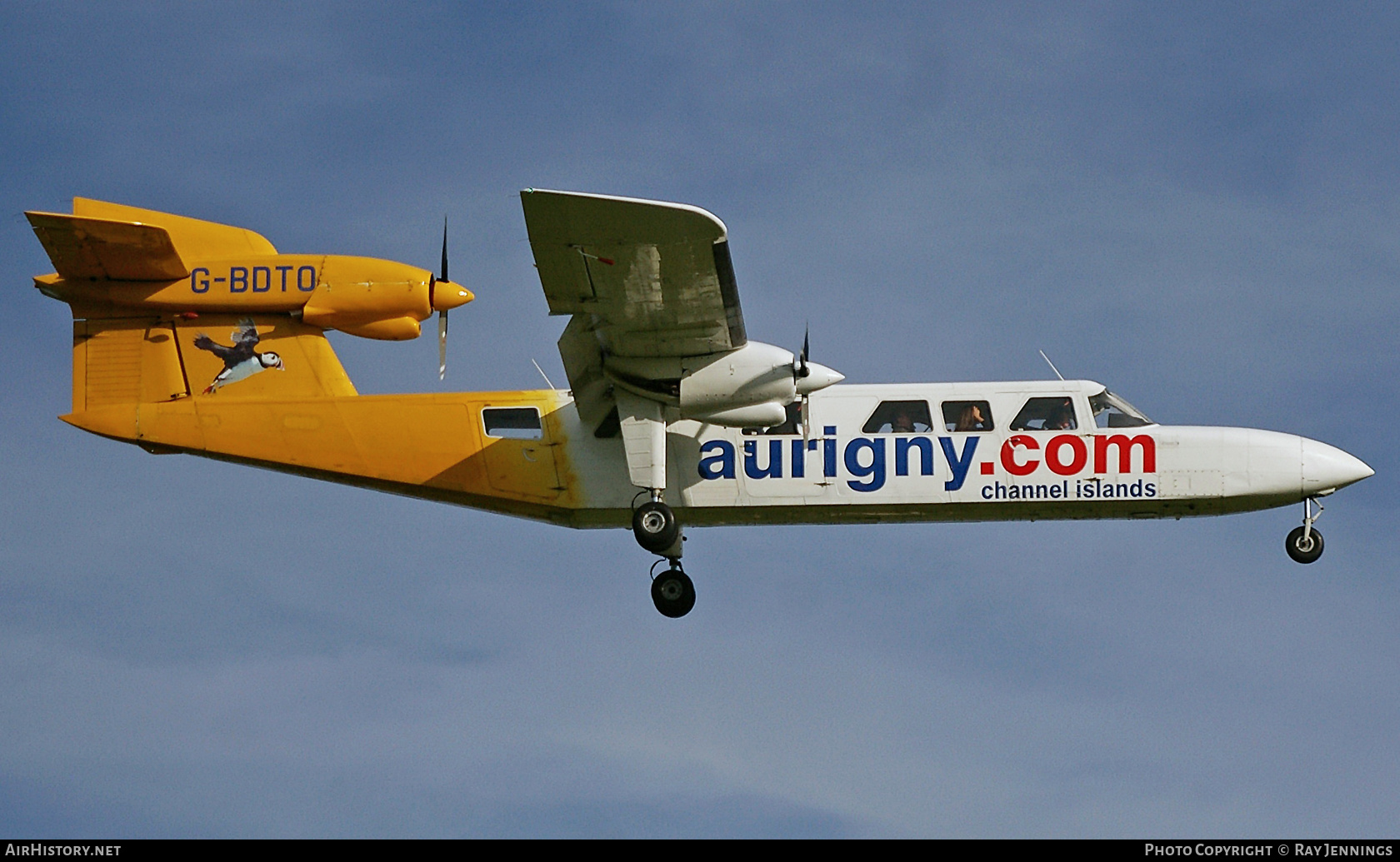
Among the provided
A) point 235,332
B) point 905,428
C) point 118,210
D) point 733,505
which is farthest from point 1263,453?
point 118,210

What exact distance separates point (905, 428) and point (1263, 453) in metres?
4.57

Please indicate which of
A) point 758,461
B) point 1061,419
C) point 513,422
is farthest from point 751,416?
point 1061,419

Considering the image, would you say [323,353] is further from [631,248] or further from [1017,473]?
[1017,473]

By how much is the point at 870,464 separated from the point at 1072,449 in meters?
2.60

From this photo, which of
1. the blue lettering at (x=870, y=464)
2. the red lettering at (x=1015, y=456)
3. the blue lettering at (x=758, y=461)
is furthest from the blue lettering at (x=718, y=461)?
the red lettering at (x=1015, y=456)

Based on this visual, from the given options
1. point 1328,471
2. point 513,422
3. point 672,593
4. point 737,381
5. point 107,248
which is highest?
point 107,248

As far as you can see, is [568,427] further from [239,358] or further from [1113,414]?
[1113,414]

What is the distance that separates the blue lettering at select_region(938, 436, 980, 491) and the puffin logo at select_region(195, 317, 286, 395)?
28.6 feet

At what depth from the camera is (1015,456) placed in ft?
73.1

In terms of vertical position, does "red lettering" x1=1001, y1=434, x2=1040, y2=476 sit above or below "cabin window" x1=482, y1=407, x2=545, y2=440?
below

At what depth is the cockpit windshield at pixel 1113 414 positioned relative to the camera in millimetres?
22531

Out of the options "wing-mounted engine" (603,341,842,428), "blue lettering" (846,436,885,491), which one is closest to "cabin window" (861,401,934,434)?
"blue lettering" (846,436,885,491)

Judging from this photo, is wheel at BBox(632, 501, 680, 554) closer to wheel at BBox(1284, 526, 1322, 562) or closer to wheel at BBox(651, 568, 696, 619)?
wheel at BBox(651, 568, 696, 619)

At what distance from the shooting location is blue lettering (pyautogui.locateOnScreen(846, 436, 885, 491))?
73.0 ft
